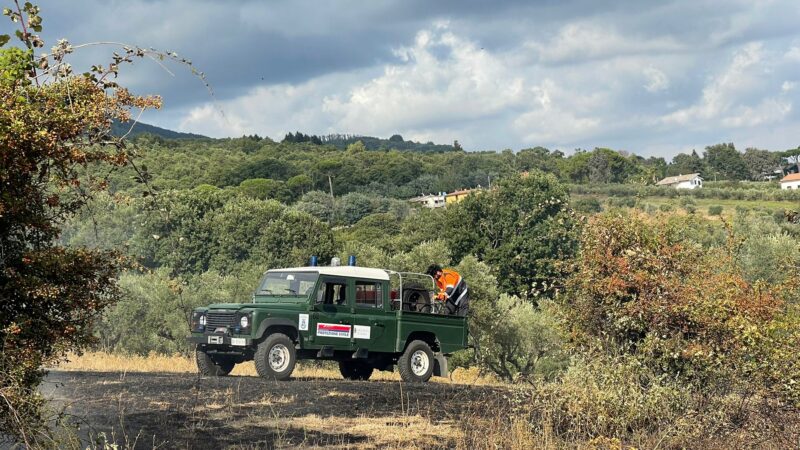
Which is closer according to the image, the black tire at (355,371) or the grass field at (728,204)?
the black tire at (355,371)

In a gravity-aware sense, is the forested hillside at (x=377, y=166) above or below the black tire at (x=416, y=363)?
above

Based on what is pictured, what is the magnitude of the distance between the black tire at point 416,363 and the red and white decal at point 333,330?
1.55 metres

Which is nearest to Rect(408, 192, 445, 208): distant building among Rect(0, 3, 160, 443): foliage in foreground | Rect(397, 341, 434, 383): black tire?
Rect(397, 341, 434, 383): black tire

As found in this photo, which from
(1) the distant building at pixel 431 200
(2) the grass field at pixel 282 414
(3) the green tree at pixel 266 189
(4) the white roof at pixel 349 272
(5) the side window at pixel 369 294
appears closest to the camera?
(2) the grass field at pixel 282 414

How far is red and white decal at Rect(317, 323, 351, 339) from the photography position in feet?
58.3

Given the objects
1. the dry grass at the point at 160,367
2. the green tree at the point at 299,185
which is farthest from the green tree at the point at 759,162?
the dry grass at the point at 160,367

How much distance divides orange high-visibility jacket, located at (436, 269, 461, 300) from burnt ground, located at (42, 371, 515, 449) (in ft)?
11.3

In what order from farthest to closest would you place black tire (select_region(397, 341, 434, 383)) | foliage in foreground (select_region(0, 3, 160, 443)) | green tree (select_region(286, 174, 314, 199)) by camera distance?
green tree (select_region(286, 174, 314, 199)) < black tire (select_region(397, 341, 434, 383)) < foliage in foreground (select_region(0, 3, 160, 443))

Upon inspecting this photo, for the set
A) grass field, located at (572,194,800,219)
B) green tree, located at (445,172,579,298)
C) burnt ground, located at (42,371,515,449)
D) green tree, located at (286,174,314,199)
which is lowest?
burnt ground, located at (42,371,515,449)

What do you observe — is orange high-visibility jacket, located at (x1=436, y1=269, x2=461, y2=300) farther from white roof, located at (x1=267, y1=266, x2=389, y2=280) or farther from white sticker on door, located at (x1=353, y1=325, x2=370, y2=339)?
white sticker on door, located at (x1=353, y1=325, x2=370, y2=339)

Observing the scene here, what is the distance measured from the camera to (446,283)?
66.7 feet

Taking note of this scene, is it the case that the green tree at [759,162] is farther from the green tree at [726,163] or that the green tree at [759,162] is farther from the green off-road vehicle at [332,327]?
the green off-road vehicle at [332,327]

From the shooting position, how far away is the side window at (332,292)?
18.0 metres

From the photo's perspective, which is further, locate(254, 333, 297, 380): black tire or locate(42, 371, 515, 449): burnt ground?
locate(254, 333, 297, 380): black tire
